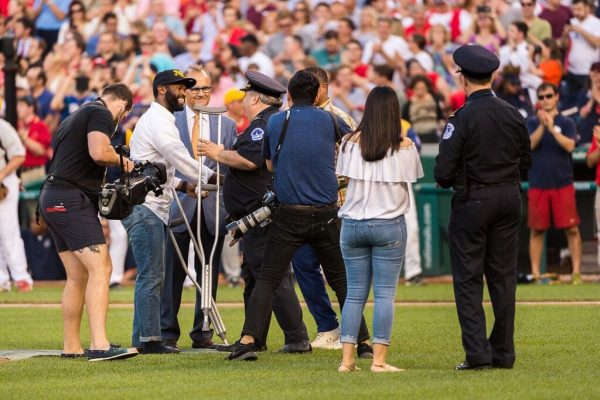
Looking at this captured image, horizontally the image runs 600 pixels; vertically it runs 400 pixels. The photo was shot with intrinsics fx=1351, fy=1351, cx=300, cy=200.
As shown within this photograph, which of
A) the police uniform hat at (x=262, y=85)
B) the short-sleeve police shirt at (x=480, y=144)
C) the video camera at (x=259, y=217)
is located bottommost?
the video camera at (x=259, y=217)

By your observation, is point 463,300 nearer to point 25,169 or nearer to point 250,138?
point 250,138

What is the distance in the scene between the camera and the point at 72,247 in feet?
36.5

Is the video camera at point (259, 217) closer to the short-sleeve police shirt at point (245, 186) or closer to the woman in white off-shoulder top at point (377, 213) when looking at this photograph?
the short-sleeve police shirt at point (245, 186)

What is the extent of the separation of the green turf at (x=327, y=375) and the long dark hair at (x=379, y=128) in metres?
1.64

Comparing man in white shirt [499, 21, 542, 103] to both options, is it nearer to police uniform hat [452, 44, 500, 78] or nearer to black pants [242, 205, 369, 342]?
black pants [242, 205, 369, 342]

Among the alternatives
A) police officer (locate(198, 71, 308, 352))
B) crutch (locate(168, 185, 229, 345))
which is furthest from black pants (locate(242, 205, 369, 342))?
crutch (locate(168, 185, 229, 345))

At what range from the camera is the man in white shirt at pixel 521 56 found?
2111 cm

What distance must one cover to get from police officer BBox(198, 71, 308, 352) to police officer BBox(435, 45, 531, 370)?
1.91m

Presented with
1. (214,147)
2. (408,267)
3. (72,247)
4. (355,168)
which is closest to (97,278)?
(72,247)

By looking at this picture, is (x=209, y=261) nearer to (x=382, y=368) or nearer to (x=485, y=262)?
(x=382, y=368)

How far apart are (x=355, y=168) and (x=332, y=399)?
2033mm

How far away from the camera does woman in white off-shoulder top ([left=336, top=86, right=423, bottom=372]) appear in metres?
9.98

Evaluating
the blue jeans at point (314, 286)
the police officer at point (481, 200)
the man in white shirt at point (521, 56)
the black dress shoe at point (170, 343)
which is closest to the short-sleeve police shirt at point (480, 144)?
the police officer at point (481, 200)

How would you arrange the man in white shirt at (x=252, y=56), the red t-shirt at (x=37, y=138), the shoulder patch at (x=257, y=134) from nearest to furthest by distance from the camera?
the shoulder patch at (x=257, y=134) → the red t-shirt at (x=37, y=138) → the man in white shirt at (x=252, y=56)
